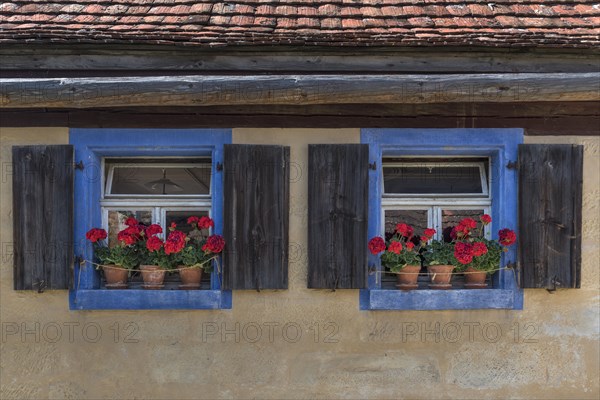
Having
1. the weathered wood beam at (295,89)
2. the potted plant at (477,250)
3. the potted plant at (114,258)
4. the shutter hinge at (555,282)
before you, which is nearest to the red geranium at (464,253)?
the potted plant at (477,250)

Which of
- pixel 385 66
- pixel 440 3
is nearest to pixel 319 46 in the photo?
pixel 385 66

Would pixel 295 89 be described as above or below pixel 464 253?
above

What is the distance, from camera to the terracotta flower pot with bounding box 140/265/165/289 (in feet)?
13.6

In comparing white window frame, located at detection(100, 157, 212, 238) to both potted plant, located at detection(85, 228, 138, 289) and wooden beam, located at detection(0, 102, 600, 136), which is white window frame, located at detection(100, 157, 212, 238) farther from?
wooden beam, located at detection(0, 102, 600, 136)

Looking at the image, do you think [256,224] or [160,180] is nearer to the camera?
[256,224]

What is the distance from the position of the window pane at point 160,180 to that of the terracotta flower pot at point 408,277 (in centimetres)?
143

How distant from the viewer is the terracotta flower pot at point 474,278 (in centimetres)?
417

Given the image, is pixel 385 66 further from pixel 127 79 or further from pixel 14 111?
pixel 14 111

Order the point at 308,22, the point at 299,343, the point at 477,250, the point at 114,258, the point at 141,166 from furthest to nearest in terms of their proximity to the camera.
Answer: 1. the point at 141,166
2. the point at 308,22
3. the point at 299,343
4. the point at 114,258
5. the point at 477,250

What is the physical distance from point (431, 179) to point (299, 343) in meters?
1.45

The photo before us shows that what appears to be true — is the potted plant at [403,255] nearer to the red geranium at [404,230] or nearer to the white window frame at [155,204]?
→ the red geranium at [404,230]

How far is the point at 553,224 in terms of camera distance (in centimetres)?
411

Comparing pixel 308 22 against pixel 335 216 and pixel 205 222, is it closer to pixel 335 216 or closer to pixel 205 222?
pixel 335 216

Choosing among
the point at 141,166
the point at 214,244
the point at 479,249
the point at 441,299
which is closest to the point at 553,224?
the point at 479,249
